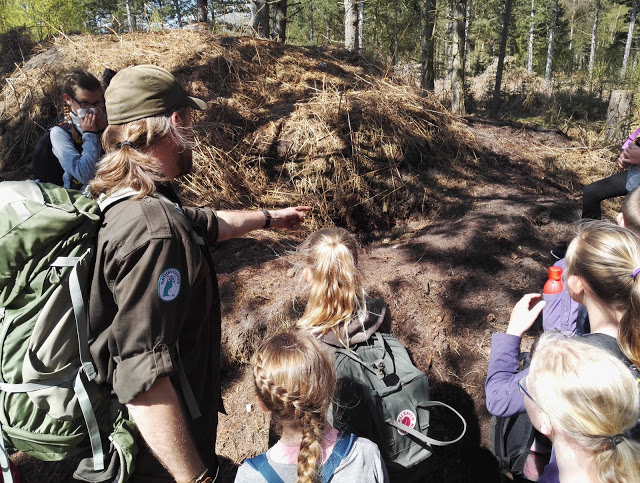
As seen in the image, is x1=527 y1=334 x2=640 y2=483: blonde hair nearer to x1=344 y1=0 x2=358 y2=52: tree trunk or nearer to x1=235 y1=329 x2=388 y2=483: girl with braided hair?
x1=235 y1=329 x2=388 y2=483: girl with braided hair

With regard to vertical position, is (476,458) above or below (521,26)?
below

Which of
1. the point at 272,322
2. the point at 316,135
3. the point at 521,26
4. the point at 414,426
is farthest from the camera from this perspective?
the point at 521,26

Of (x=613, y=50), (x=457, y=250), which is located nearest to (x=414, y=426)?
(x=457, y=250)

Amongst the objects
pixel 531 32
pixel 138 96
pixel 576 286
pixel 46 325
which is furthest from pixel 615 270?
pixel 531 32

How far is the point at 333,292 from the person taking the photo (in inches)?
89.9

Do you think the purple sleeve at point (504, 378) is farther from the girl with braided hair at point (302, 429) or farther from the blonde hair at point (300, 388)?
the blonde hair at point (300, 388)

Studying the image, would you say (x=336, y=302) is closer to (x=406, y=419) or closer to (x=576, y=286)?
(x=406, y=419)

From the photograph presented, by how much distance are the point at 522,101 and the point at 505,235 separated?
14122mm

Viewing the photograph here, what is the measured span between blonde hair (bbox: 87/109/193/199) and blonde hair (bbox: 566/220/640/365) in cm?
192

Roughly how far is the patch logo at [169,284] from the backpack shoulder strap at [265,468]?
2.28ft

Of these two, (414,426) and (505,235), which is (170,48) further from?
(414,426)

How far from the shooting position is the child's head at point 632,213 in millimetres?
2473

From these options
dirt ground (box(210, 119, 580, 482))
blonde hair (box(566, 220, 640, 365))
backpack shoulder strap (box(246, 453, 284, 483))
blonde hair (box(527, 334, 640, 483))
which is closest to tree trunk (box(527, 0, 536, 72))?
dirt ground (box(210, 119, 580, 482))

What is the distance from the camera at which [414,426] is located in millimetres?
2152
